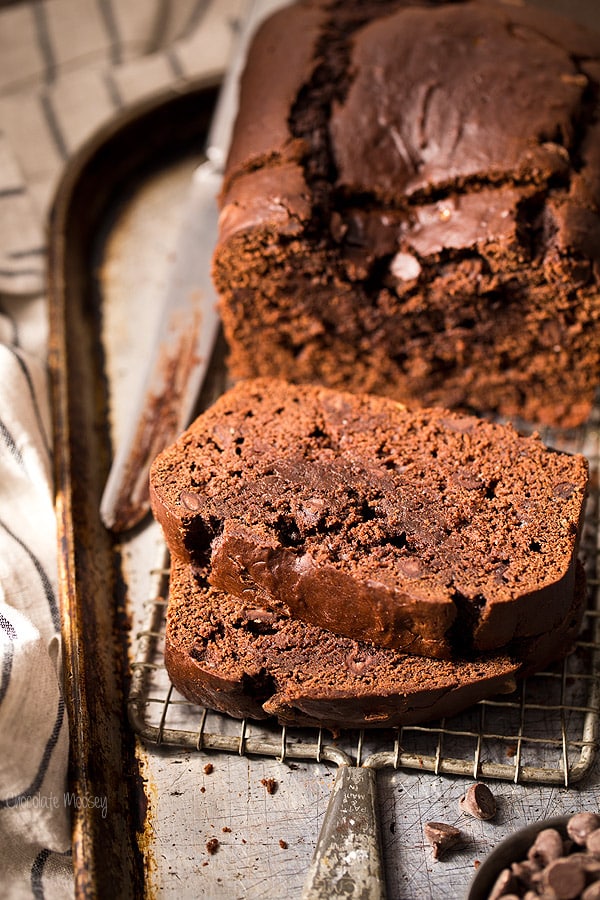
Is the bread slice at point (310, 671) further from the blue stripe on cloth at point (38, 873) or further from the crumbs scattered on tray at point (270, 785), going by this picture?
the blue stripe on cloth at point (38, 873)

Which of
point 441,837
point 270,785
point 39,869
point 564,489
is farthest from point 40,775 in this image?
point 564,489

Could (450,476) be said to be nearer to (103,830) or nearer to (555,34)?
(103,830)

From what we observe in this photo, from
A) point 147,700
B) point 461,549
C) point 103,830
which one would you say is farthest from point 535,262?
point 103,830

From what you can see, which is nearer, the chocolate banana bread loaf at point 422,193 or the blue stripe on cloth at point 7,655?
the blue stripe on cloth at point 7,655

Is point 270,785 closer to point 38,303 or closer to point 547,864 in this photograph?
point 547,864

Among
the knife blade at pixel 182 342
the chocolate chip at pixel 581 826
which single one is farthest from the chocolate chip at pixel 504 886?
the knife blade at pixel 182 342

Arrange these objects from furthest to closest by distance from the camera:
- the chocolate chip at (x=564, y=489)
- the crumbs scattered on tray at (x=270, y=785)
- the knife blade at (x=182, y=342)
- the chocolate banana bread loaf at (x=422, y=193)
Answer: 1. the knife blade at (x=182, y=342)
2. the chocolate banana bread loaf at (x=422, y=193)
3. the chocolate chip at (x=564, y=489)
4. the crumbs scattered on tray at (x=270, y=785)

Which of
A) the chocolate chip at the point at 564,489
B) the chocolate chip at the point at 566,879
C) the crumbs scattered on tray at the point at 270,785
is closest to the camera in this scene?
the chocolate chip at the point at 566,879
